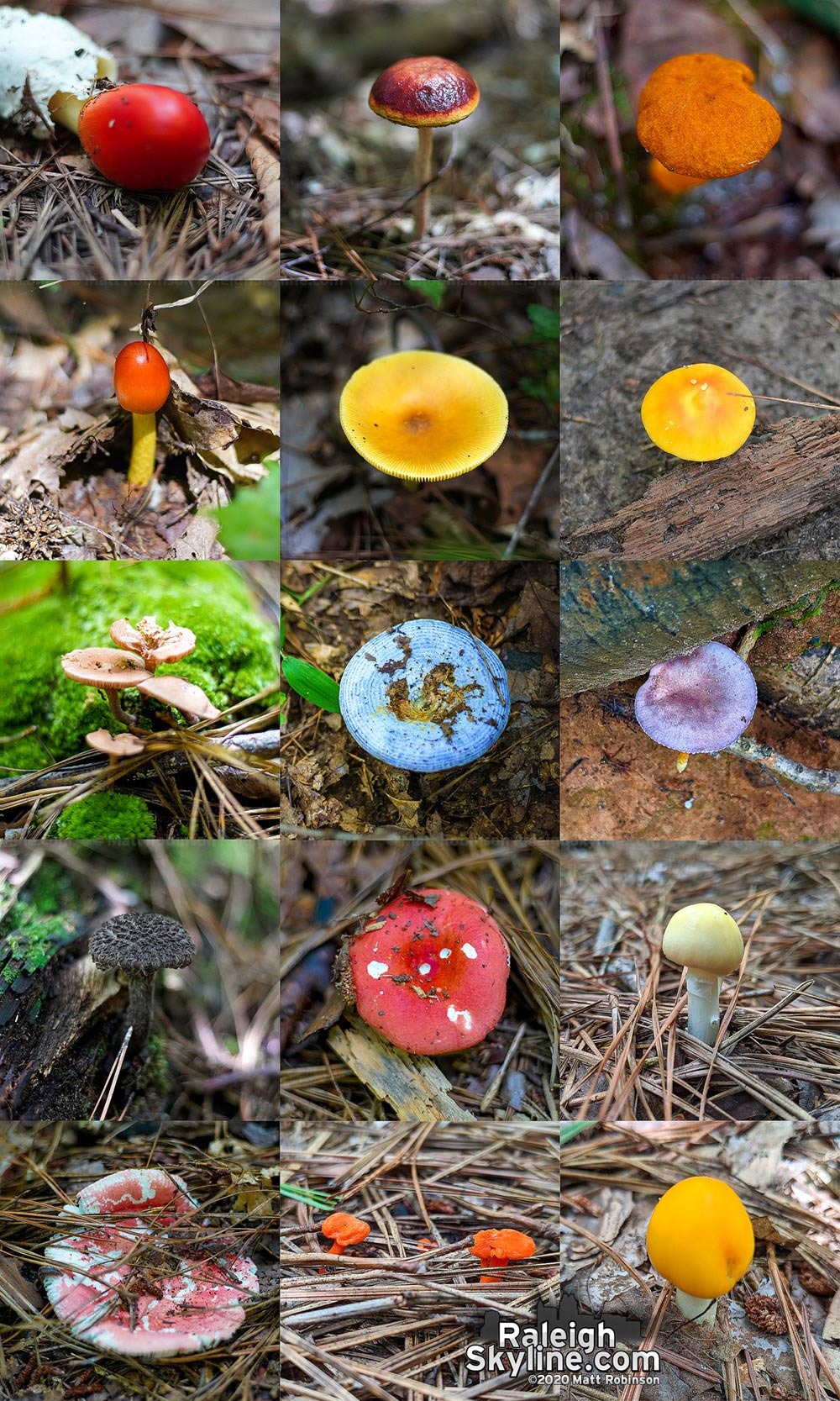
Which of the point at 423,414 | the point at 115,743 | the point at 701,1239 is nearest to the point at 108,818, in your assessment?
the point at 115,743

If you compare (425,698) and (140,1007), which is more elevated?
(425,698)

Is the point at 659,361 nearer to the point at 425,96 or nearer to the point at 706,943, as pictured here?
the point at 425,96

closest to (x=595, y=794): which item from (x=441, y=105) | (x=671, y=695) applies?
(x=671, y=695)

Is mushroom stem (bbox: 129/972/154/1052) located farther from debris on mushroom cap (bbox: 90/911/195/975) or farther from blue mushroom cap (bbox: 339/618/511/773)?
blue mushroom cap (bbox: 339/618/511/773)

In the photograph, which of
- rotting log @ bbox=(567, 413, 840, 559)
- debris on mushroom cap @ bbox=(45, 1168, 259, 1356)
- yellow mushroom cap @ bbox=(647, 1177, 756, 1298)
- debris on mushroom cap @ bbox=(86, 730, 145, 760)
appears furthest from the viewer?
rotting log @ bbox=(567, 413, 840, 559)

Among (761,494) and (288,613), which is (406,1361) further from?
(761,494)

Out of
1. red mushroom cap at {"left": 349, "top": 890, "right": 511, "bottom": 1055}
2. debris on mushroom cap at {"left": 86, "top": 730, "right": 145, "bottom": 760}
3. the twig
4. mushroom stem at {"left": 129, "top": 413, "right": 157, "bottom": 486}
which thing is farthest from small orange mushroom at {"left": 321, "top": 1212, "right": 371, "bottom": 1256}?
mushroom stem at {"left": 129, "top": 413, "right": 157, "bottom": 486}

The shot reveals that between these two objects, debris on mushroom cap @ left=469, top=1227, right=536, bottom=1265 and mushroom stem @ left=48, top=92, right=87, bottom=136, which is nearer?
debris on mushroom cap @ left=469, top=1227, right=536, bottom=1265
